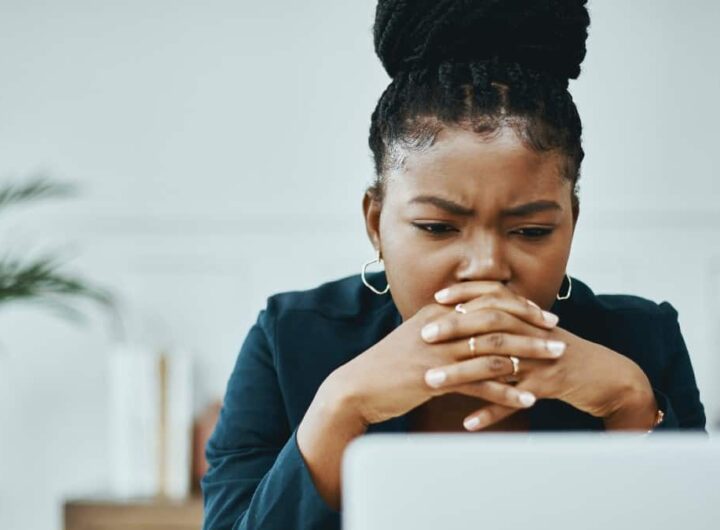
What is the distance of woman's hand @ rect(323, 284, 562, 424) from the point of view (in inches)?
36.4

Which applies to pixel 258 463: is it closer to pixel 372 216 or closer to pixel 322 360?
pixel 322 360

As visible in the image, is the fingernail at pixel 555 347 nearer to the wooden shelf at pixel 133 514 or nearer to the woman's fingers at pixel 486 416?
the woman's fingers at pixel 486 416

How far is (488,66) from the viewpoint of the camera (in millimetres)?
1012

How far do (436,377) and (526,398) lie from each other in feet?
0.30

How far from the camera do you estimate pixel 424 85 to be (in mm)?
1032

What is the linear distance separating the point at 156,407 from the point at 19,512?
75 centimetres

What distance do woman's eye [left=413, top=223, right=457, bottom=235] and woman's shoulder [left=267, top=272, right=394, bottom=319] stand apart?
0.26 m

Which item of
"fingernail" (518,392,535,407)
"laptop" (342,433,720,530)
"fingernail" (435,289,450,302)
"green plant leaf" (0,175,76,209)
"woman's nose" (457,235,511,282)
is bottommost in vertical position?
"laptop" (342,433,720,530)

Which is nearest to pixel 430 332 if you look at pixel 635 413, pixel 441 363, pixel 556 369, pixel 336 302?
pixel 441 363

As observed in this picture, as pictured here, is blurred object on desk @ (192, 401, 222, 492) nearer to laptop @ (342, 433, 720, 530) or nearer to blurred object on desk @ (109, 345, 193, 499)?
blurred object on desk @ (109, 345, 193, 499)

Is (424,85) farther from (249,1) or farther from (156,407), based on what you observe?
(249,1)

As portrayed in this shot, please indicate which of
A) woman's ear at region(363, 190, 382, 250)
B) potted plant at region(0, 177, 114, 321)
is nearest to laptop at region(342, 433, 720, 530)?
woman's ear at region(363, 190, 382, 250)

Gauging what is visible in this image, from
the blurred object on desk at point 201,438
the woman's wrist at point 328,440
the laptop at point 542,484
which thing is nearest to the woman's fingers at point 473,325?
the woman's wrist at point 328,440

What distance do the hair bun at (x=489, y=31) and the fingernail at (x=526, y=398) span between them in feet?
1.16
